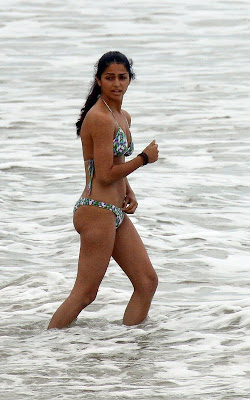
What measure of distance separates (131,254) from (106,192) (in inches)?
16.3

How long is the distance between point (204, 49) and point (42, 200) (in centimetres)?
1082

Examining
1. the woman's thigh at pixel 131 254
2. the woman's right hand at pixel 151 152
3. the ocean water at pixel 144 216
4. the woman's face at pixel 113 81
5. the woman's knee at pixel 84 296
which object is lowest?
the ocean water at pixel 144 216

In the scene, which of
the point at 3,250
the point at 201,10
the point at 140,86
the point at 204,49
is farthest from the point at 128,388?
the point at 201,10

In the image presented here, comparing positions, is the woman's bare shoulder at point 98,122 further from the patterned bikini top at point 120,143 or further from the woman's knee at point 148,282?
the woman's knee at point 148,282

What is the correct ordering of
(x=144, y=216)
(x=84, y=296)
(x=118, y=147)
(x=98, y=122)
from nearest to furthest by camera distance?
(x=98, y=122) → (x=118, y=147) → (x=84, y=296) → (x=144, y=216)

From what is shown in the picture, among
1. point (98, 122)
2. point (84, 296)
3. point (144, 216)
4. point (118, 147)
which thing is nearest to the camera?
point (98, 122)

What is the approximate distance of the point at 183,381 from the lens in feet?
16.9

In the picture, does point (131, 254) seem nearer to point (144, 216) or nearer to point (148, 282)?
point (148, 282)

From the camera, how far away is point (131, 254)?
5.65 metres

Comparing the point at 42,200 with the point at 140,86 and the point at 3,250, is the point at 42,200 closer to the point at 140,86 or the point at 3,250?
the point at 3,250

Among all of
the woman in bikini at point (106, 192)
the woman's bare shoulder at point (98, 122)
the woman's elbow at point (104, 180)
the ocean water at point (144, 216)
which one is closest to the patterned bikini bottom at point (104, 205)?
the woman in bikini at point (106, 192)

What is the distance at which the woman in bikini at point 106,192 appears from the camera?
5.37 meters

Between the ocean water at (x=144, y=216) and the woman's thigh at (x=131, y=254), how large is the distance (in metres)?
0.46

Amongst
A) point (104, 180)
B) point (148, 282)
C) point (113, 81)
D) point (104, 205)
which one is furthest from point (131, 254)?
point (113, 81)
